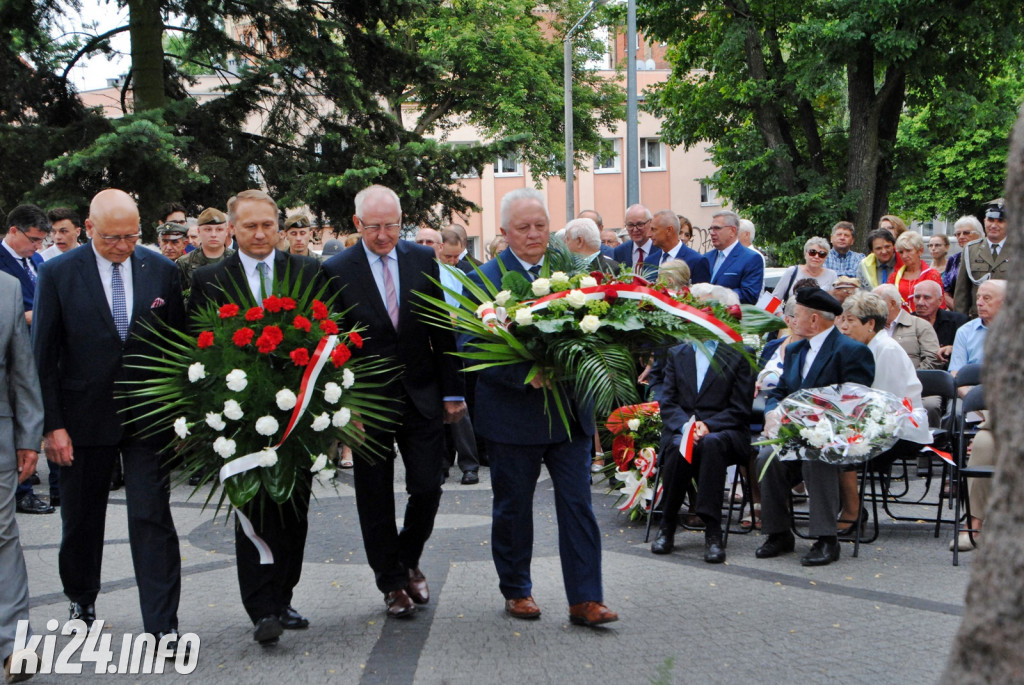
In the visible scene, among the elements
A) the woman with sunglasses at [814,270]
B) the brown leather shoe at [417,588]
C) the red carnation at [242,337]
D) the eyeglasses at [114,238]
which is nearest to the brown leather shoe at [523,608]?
the brown leather shoe at [417,588]

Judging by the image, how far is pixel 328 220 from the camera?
19.7m

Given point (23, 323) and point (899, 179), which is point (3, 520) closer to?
point (23, 323)

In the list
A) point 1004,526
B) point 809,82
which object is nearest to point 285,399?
point 1004,526

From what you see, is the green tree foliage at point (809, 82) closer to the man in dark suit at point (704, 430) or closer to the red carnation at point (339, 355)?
the man in dark suit at point (704, 430)

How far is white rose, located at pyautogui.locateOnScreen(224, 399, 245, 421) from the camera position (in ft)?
17.1

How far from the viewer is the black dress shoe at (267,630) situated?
5.53m

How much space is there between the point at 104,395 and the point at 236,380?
0.89 m

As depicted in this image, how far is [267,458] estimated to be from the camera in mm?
5281

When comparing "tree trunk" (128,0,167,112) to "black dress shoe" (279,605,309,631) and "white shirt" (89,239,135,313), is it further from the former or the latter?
"black dress shoe" (279,605,309,631)

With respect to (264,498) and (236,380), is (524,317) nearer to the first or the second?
(236,380)

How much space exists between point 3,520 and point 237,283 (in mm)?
1578

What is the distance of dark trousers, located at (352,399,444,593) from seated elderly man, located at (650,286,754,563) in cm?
221

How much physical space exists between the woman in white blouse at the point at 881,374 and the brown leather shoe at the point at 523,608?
2791mm

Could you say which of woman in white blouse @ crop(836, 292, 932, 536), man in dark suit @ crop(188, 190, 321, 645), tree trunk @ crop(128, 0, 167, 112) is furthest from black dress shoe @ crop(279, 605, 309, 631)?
tree trunk @ crop(128, 0, 167, 112)
